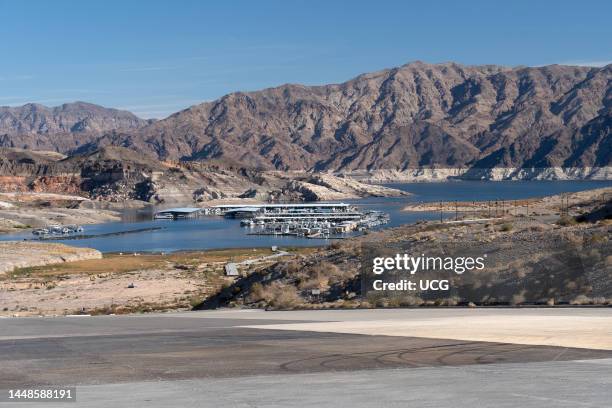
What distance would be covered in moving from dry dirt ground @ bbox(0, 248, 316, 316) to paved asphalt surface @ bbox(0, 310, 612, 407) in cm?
1727

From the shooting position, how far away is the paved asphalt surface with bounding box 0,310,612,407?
8523mm

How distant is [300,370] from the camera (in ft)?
34.9

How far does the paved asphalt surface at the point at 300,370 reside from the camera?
8523mm

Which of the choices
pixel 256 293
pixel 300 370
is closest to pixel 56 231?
pixel 256 293

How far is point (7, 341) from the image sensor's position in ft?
49.7

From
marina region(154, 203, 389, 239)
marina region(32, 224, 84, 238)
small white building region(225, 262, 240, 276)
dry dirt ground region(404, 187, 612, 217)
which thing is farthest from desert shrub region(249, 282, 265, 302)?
marina region(32, 224, 84, 238)

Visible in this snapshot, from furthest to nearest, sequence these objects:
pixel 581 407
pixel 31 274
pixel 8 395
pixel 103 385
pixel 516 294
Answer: pixel 31 274
pixel 516 294
pixel 103 385
pixel 8 395
pixel 581 407

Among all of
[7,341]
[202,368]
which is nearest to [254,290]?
[7,341]

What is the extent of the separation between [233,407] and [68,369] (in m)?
3.71

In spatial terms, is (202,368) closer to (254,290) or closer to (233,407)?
(233,407)

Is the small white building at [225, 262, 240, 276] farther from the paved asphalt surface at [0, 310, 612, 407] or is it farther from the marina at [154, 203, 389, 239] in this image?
the marina at [154, 203, 389, 239]

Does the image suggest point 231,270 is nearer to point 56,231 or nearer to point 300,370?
point 300,370

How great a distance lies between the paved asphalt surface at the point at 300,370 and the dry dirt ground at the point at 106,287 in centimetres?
1727

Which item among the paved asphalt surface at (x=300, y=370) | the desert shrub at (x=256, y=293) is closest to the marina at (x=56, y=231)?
the desert shrub at (x=256, y=293)
